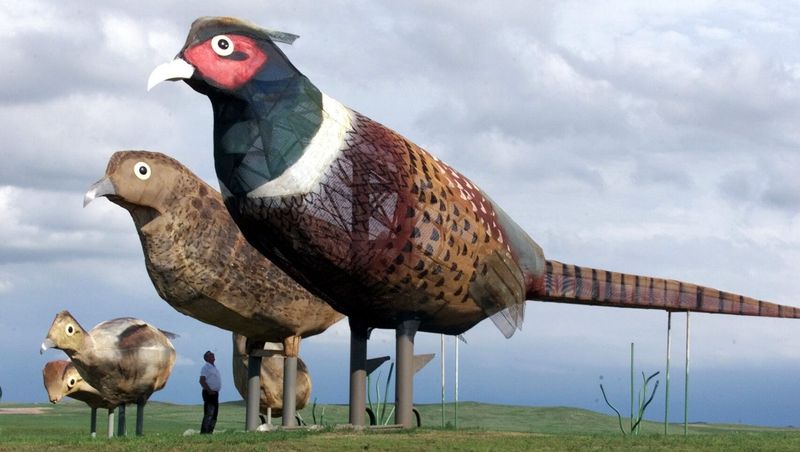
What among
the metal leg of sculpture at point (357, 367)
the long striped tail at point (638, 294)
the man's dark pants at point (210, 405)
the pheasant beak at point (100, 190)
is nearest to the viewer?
the metal leg of sculpture at point (357, 367)

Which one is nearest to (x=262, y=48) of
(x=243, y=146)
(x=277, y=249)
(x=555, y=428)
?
(x=243, y=146)

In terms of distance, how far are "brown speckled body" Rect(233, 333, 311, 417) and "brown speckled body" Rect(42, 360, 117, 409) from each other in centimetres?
222

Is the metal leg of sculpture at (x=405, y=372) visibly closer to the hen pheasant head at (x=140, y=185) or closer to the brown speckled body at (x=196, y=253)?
the brown speckled body at (x=196, y=253)

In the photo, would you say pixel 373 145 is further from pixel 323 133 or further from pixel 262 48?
pixel 262 48

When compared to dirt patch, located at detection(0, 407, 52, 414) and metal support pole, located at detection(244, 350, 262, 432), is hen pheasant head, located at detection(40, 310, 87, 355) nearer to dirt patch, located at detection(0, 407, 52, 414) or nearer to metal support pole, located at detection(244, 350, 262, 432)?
metal support pole, located at detection(244, 350, 262, 432)

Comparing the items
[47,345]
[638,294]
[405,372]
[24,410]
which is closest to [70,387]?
[47,345]

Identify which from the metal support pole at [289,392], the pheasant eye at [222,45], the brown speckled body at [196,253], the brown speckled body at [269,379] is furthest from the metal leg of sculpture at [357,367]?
the brown speckled body at [269,379]

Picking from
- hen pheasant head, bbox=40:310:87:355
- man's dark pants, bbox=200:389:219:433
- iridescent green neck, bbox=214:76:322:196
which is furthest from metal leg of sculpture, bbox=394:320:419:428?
hen pheasant head, bbox=40:310:87:355

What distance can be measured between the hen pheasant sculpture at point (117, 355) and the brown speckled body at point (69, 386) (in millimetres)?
785

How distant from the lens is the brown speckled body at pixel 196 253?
587 inches

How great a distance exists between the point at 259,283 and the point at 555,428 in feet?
27.1

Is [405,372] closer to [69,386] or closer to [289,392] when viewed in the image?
[289,392]

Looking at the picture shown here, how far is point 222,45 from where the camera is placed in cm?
1197

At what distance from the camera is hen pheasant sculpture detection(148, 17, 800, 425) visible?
460 inches
